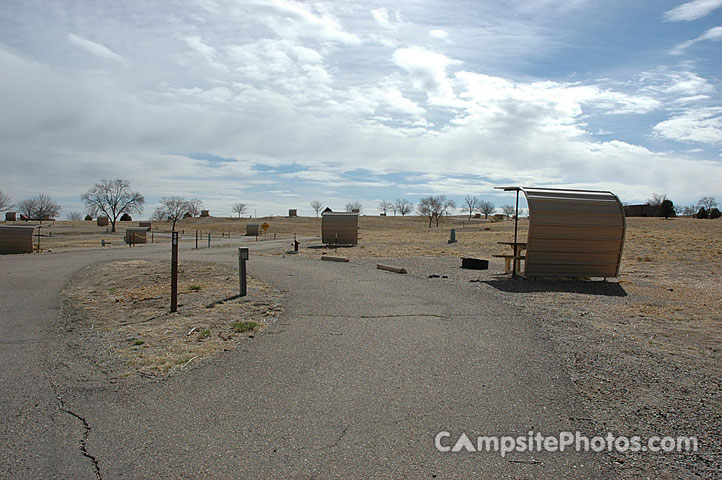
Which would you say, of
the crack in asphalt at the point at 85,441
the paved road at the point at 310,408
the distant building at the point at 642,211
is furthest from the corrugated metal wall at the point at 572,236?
the distant building at the point at 642,211

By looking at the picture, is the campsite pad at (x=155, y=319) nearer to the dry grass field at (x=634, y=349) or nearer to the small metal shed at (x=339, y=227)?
the dry grass field at (x=634, y=349)

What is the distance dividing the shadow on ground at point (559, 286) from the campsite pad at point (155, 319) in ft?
19.4

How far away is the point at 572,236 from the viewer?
13.9m

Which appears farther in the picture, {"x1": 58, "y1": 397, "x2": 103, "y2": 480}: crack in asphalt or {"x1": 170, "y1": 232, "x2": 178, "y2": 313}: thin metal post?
{"x1": 170, "y1": 232, "x2": 178, "y2": 313}: thin metal post

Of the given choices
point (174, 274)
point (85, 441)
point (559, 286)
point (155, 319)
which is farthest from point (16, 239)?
point (85, 441)

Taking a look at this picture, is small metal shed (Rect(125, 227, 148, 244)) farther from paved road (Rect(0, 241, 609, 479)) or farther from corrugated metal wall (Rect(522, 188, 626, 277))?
paved road (Rect(0, 241, 609, 479))

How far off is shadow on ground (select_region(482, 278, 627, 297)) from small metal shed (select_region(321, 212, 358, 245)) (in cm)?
1932

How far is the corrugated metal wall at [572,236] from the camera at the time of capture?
1377 centimetres

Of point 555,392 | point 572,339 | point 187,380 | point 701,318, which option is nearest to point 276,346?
point 187,380

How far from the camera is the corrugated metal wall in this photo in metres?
13.8

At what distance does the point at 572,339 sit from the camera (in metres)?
7.01

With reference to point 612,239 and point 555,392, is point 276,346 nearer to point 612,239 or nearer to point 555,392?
point 555,392

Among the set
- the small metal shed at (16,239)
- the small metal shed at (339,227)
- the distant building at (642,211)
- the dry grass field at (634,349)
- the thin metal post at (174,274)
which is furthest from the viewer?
the distant building at (642,211)

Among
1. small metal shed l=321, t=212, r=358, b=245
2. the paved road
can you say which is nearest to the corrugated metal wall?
the paved road
